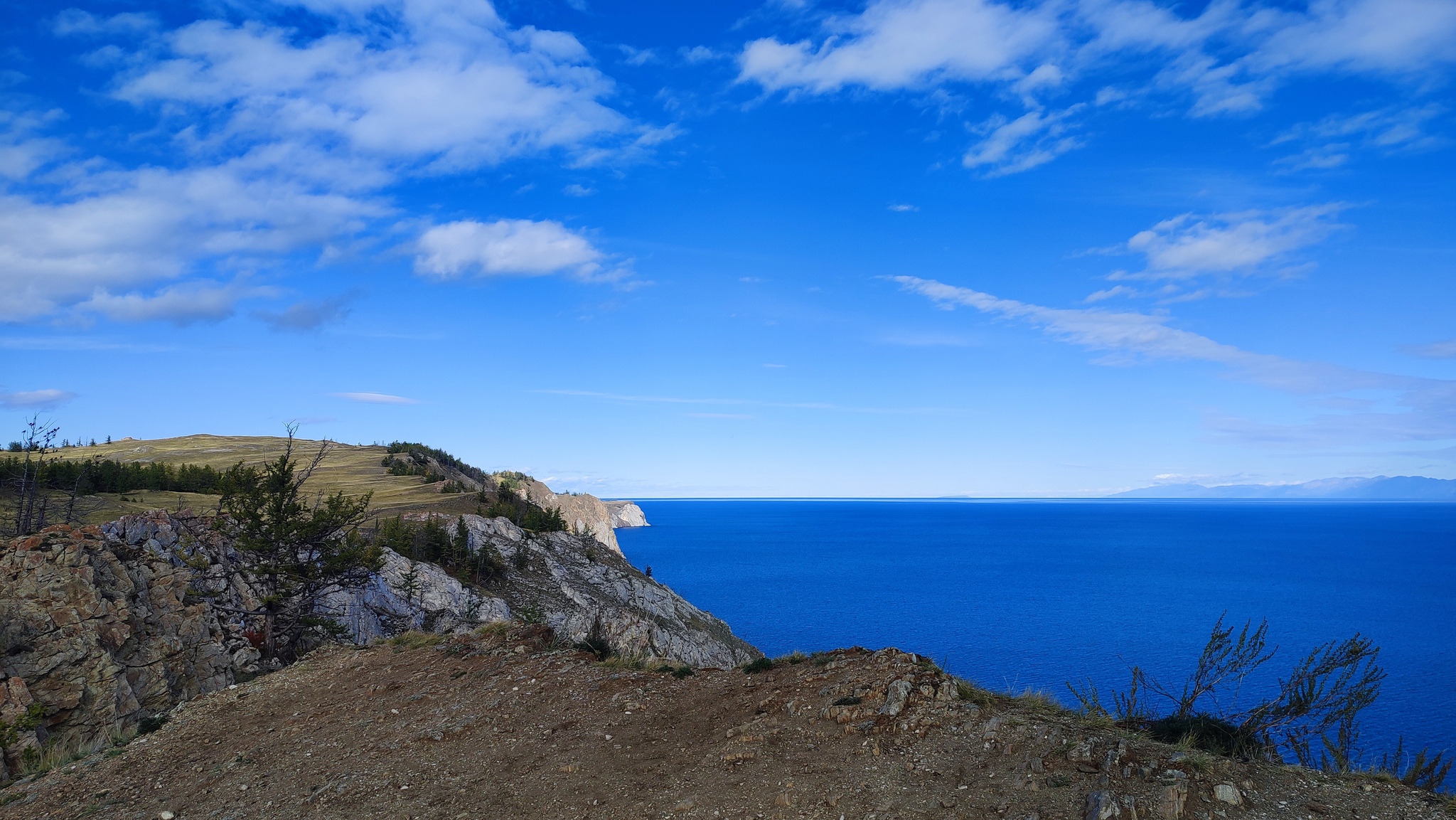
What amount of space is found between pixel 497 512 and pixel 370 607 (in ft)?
92.0

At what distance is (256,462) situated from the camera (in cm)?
9094

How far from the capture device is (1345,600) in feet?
305

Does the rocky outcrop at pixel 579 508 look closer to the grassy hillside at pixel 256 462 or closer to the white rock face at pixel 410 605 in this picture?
the grassy hillside at pixel 256 462

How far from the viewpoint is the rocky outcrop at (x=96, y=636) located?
1727 cm

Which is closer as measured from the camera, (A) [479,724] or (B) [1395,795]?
(B) [1395,795]

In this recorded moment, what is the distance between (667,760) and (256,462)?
99207 mm

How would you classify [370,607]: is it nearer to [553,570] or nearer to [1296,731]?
[553,570]

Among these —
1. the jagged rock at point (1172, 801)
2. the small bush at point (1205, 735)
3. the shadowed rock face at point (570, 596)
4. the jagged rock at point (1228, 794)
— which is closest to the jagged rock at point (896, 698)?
the small bush at point (1205, 735)

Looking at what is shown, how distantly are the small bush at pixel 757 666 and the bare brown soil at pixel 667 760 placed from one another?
0.20 meters

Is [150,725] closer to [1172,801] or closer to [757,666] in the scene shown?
[757,666]

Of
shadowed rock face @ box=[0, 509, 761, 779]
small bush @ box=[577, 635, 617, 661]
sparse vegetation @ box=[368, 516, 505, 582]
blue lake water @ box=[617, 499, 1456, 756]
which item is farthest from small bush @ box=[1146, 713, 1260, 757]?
sparse vegetation @ box=[368, 516, 505, 582]

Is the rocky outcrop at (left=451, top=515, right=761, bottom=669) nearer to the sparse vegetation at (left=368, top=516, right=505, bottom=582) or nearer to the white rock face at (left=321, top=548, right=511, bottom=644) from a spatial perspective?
the sparse vegetation at (left=368, top=516, right=505, bottom=582)

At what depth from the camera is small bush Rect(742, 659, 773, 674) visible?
15.0m

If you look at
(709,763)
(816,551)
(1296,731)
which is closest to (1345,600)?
(816,551)
